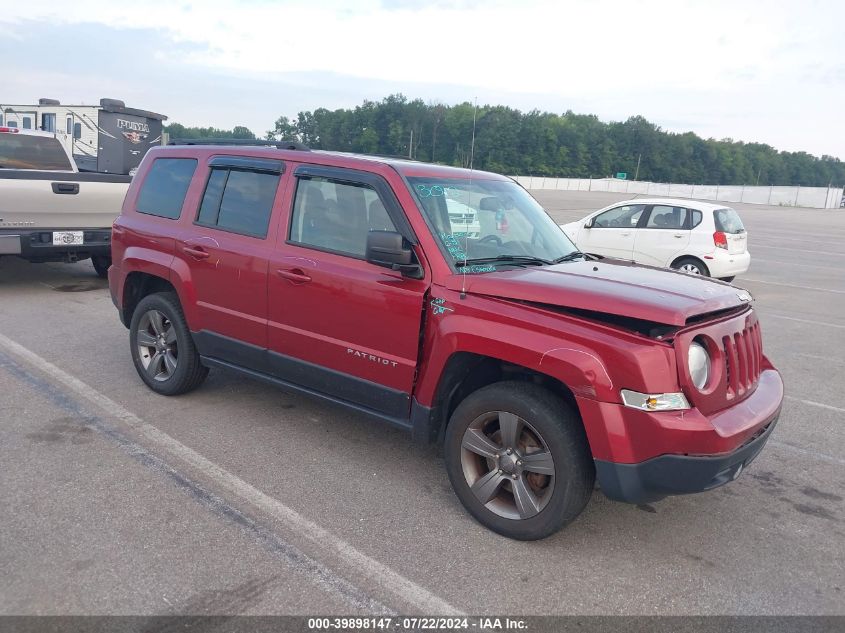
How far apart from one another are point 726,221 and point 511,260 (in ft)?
32.6

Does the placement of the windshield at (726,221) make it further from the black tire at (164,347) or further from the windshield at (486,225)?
the black tire at (164,347)

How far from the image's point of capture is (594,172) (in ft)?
319

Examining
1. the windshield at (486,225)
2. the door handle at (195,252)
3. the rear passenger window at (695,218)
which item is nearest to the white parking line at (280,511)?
the door handle at (195,252)

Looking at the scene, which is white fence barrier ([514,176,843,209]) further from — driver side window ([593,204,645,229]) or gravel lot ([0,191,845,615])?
gravel lot ([0,191,845,615])

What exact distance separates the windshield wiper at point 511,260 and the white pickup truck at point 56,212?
683 centimetres

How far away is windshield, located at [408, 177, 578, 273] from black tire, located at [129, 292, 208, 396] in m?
2.26

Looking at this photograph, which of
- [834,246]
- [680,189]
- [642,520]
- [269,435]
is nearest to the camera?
[642,520]

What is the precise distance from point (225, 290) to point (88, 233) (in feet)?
17.2

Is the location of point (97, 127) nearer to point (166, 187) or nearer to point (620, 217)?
point (620, 217)

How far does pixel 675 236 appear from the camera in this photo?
12648 millimetres

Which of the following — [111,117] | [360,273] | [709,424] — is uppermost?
[111,117]

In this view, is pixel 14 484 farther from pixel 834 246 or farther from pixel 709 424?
pixel 834 246

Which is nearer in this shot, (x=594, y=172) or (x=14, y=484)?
(x=14, y=484)

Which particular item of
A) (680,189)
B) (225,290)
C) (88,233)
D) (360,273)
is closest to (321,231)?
(360,273)
